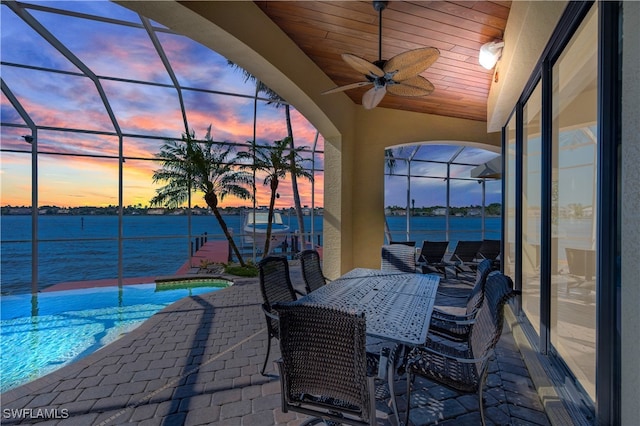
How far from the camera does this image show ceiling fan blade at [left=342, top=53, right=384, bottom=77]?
111 inches

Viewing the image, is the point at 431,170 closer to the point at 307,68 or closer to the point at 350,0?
the point at 307,68

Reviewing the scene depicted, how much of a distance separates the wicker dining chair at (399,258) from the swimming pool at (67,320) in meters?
4.12

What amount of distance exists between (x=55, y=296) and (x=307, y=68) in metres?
6.75

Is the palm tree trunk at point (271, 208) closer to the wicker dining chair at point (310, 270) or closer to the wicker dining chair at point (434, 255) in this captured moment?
the wicker dining chair at point (434, 255)

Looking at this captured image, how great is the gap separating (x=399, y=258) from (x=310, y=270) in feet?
4.88

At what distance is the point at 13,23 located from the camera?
504 centimetres

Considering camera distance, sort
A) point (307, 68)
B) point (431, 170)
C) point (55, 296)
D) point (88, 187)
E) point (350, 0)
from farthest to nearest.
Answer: point (431, 170) → point (88, 187) → point (55, 296) → point (307, 68) → point (350, 0)

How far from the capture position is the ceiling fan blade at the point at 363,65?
2.83 metres

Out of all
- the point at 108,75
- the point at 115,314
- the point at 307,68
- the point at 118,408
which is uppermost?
the point at 108,75

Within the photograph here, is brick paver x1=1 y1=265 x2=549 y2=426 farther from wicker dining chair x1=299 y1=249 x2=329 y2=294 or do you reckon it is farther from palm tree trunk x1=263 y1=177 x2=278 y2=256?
palm tree trunk x1=263 y1=177 x2=278 y2=256

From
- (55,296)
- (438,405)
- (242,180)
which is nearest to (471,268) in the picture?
(438,405)

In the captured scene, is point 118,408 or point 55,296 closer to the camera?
point 118,408

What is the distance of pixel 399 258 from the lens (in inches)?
163
